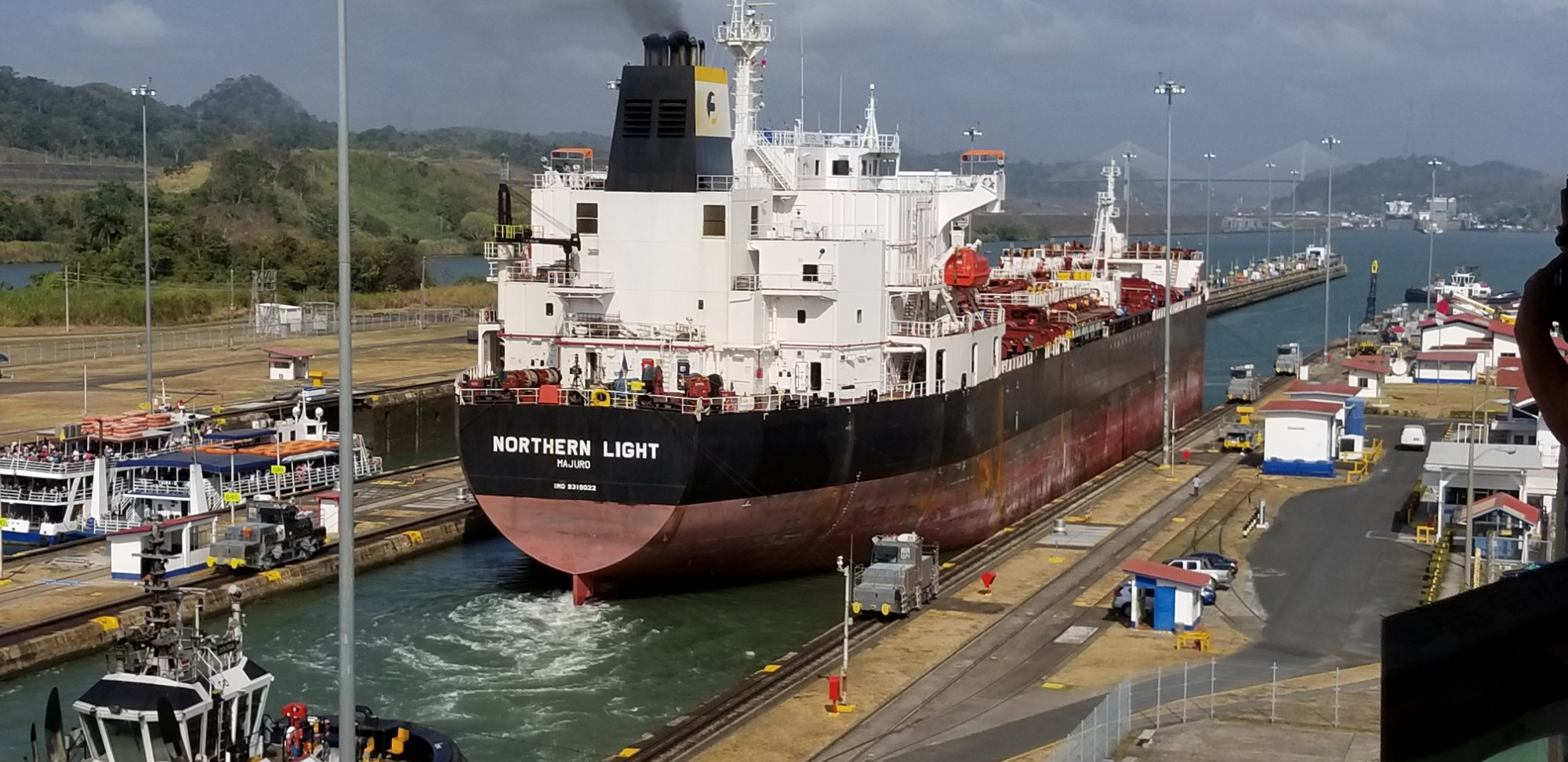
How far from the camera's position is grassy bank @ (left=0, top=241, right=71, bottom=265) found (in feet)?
473

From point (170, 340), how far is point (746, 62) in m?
49.3

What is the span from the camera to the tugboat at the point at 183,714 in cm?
1759

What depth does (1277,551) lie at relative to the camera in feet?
112

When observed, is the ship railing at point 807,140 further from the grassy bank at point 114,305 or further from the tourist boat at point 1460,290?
the tourist boat at point 1460,290

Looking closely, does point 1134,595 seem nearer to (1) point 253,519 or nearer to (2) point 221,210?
(1) point 253,519

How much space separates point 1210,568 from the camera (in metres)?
31.0

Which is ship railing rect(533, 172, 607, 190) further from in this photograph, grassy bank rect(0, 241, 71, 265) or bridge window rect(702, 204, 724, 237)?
grassy bank rect(0, 241, 71, 265)

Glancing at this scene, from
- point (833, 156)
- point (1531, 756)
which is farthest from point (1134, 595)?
point (1531, 756)

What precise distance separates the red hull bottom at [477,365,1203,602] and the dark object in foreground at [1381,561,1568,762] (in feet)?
86.1

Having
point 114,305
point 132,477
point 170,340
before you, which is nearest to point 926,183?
point 132,477

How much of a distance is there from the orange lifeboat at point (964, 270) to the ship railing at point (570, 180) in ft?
26.0

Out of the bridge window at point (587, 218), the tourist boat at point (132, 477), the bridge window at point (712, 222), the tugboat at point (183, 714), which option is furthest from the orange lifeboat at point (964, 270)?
the tugboat at point (183, 714)

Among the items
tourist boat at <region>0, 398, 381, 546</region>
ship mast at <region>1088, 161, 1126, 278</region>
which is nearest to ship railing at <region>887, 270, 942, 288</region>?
tourist boat at <region>0, 398, 381, 546</region>

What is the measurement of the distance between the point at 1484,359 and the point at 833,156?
41.2 metres
